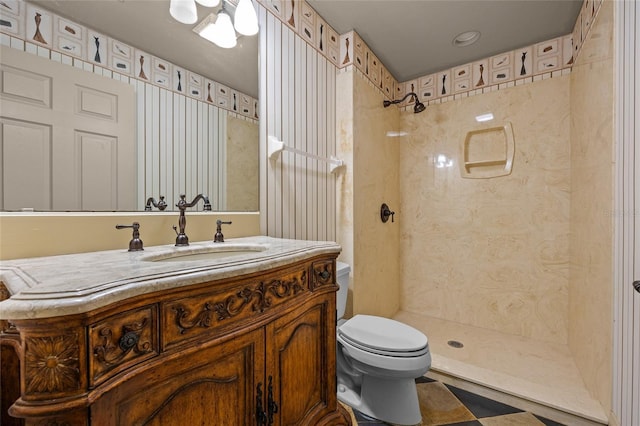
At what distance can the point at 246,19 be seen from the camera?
1361 mm

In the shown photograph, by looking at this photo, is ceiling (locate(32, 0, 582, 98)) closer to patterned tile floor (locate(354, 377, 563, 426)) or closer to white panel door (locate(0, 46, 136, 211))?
white panel door (locate(0, 46, 136, 211))

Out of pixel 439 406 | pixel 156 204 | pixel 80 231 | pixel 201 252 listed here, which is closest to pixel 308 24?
pixel 156 204

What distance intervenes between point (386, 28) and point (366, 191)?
1.14 metres

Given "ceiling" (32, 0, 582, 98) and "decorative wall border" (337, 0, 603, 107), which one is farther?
"decorative wall border" (337, 0, 603, 107)

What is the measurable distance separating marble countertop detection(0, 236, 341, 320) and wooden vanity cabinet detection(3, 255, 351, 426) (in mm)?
31

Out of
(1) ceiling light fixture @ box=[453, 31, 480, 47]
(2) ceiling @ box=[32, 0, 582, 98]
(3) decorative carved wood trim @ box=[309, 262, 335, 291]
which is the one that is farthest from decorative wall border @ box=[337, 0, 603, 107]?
(3) decorative carved wood trim @ box=[309, 262, 335, 291]

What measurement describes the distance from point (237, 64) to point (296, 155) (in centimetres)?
56

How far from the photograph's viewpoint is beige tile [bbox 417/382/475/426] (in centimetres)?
144

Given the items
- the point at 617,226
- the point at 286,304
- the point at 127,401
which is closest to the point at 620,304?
the point at 617,226

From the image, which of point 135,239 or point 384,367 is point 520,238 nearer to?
point 384,367

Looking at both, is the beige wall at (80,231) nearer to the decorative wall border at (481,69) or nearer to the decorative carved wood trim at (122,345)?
the decorative carved wood trim at (122,345)

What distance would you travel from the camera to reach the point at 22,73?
785mm

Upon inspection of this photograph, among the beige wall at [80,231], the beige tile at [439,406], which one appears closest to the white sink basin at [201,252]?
the beige wall at [80,231]

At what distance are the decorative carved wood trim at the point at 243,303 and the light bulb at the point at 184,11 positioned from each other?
117 centimetres
